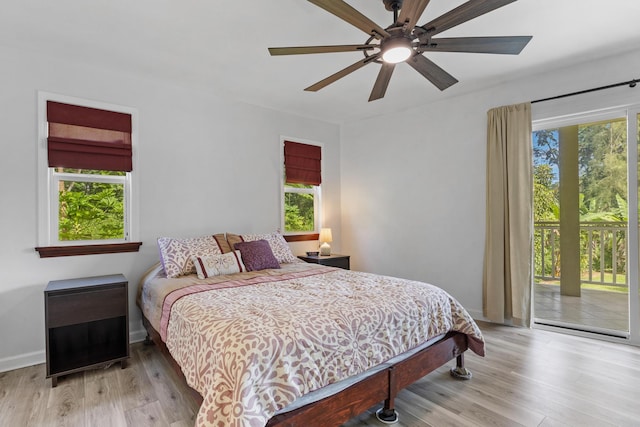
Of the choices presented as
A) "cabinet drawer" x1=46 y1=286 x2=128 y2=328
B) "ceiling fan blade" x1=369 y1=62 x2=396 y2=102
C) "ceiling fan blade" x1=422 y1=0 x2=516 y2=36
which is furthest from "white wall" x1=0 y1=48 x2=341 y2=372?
"ceiling fan blade" x1=422 y1=0 x2=516 y2=36

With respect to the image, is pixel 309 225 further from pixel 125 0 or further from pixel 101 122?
pixel 125 0

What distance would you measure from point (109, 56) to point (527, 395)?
424 centimetres

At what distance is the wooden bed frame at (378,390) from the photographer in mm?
1521

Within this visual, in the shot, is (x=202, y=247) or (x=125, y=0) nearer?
(x=125, y=0)

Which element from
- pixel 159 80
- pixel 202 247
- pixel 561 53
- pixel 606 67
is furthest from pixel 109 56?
pixel 606 67

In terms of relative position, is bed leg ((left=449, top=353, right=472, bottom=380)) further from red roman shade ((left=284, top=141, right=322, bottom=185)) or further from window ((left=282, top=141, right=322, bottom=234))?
red roman shade ((left=284, top=141, right=322, bottom=185))

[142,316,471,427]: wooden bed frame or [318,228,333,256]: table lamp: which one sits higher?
[318,228,333,256]: table lamp

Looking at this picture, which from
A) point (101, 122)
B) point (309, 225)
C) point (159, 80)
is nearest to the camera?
point (101, 122)

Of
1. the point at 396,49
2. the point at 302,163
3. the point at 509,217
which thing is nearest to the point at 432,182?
the point at 509,217

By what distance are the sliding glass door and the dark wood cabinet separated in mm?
4172

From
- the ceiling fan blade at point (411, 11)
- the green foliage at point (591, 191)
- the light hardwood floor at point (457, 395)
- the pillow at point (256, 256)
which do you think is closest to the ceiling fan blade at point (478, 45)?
the ceiling fan blade at point (411, 11)

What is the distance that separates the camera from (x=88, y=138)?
9.73 feet

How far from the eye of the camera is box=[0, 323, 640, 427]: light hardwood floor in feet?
6.30

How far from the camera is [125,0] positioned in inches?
82.7
